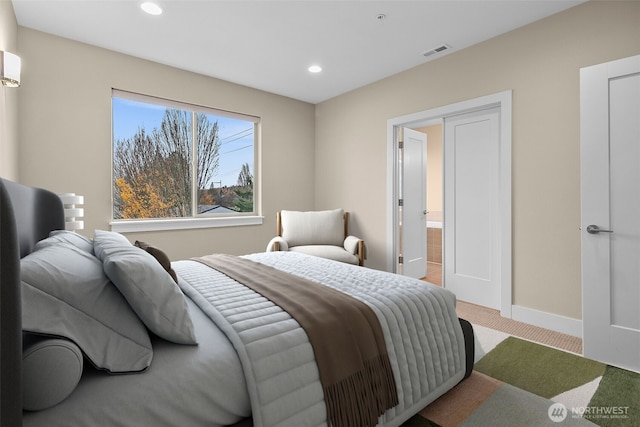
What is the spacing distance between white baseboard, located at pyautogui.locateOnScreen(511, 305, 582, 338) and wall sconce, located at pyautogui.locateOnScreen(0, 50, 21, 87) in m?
4.23

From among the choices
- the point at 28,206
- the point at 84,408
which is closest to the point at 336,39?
the point at 28,206

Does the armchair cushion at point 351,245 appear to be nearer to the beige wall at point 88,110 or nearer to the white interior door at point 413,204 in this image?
the white interior door at point 413,204

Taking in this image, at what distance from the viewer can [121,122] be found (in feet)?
11.7

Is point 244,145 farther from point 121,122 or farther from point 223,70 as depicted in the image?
point 121,122

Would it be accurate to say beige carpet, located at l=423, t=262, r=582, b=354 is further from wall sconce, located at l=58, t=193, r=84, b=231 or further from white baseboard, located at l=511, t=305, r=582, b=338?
wall sconce, located at l=58, t=193, r=84, b=231

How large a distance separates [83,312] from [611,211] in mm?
2945

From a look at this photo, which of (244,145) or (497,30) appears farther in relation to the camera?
(244,145)

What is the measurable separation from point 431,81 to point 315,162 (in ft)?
6.91

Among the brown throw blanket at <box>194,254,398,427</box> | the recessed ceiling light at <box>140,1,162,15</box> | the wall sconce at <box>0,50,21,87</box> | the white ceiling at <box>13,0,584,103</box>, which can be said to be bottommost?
the brown throw blanket at <box>194,254,398,427</box>

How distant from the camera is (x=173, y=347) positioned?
110cm

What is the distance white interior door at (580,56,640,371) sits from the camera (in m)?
2.07

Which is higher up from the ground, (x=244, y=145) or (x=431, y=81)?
(x=431, y=81)

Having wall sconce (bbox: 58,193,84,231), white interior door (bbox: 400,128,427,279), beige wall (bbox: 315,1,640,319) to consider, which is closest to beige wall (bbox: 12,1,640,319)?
beige wall (bbox: 315,1,640,319)

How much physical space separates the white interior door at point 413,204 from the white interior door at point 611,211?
2.04m
